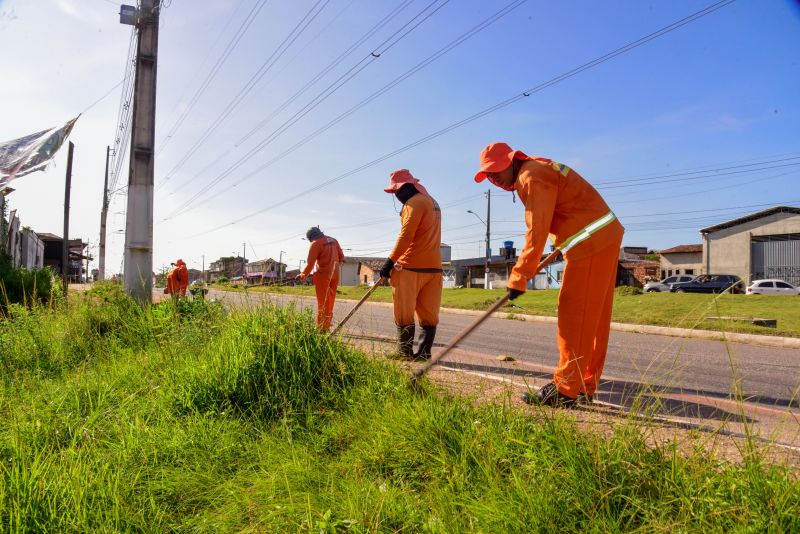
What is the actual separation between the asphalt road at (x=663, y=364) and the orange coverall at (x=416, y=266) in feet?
1.29

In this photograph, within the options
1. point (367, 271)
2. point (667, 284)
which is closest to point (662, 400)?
point (667, 284)

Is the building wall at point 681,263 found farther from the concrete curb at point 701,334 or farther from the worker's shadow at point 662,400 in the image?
the worker's shadow at point 662,400

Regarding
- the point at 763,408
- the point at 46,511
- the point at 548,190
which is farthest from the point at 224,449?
the point at 763,408

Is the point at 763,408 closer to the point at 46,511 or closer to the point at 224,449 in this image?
the point at 224,449

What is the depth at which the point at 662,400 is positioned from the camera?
352 centimetres

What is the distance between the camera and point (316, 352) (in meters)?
3.91

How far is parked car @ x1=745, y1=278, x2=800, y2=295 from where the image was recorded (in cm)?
2988

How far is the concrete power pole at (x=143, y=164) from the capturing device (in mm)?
9156

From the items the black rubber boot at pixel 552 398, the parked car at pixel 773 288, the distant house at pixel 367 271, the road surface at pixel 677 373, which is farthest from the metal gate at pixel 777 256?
the distant house at pixel 367 271

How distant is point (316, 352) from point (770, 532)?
9.28 ft

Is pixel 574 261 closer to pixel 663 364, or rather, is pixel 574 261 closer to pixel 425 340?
pixel 425 340

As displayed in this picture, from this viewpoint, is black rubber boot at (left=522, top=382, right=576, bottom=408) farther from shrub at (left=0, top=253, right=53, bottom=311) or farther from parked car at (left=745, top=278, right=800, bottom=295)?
parked car at (left=745, top=278, right=800, bottom=295)

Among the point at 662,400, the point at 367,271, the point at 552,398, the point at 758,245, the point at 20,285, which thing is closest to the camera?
the point at 552,398

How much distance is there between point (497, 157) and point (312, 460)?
221 cm
